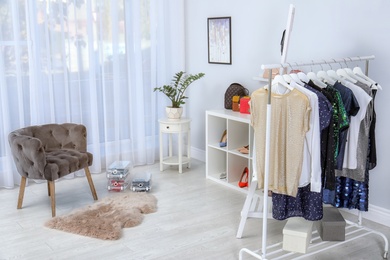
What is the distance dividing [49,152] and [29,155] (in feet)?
1.13

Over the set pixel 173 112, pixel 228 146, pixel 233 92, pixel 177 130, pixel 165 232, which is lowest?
pixel 165 232

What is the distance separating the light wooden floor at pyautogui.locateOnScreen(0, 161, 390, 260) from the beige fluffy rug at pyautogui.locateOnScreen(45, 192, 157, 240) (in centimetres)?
6

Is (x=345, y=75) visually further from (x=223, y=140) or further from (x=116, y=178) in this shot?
(x=116, y=178)

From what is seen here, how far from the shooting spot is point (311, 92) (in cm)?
272

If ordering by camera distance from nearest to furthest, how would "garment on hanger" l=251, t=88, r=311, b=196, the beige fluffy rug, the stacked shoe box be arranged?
1. "garment on hanger" l=251, t=88, r=311, b=196
2. the beige fluffy rug
3. the stacked shoe box

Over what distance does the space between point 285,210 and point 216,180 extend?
182 centimetres

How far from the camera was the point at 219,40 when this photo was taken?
500 centimetres

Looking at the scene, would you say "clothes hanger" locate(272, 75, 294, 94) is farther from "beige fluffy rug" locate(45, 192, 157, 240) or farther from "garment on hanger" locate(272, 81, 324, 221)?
"beige fluffy rug" locate(45, 192, 157, 240)

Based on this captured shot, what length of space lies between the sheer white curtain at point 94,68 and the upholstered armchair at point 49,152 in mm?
492

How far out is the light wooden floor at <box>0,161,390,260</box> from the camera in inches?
125

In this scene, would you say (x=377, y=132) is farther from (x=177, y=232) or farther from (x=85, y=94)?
(x=85, y=94)

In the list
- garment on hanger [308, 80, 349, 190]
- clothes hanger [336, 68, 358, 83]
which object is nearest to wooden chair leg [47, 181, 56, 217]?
garment on hanger [308, 80, 349, 190]

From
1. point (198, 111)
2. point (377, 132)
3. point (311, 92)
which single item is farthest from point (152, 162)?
point (311, 92)

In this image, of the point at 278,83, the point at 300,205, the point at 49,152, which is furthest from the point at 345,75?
the point at 49,152
